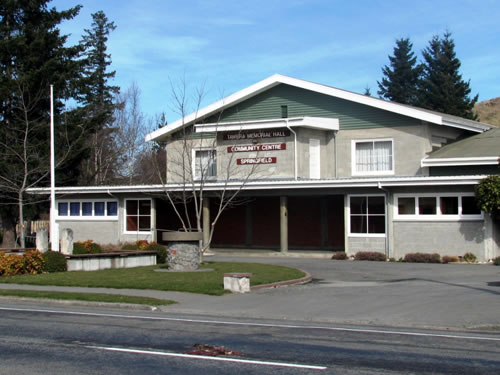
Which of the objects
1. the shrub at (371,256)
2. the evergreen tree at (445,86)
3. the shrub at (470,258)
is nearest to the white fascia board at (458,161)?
the shrub at (470,258)

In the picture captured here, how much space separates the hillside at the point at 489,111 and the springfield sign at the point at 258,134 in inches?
2742

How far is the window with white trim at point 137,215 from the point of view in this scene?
34.4m

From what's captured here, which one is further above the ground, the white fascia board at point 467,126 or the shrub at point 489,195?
the white fascia board at point 467,126

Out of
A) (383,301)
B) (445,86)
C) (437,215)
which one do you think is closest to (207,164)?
(437,215)

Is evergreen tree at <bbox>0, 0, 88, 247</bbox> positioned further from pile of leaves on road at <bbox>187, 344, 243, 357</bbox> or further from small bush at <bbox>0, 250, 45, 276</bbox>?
pile of leaves on road at <bbox>187, 344, 243, 357</bbox>

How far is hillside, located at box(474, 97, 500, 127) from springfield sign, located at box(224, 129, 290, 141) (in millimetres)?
69635

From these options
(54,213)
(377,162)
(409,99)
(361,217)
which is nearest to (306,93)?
(377,162)

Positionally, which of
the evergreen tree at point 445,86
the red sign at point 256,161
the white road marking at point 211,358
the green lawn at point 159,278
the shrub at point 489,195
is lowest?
the white road marking at point 211,358

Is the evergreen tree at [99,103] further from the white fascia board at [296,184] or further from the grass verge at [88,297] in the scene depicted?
the grass verge at [88,297]

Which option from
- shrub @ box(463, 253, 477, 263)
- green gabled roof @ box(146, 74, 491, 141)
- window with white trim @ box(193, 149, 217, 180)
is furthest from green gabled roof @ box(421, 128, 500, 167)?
window with white trim @ box(193, 149, 217, 180)

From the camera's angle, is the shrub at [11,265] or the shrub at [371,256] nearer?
the shrub at [11,265]

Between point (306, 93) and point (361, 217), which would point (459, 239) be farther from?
point (306, 93)

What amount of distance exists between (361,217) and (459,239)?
4.33 meters

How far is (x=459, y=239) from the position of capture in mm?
26359
